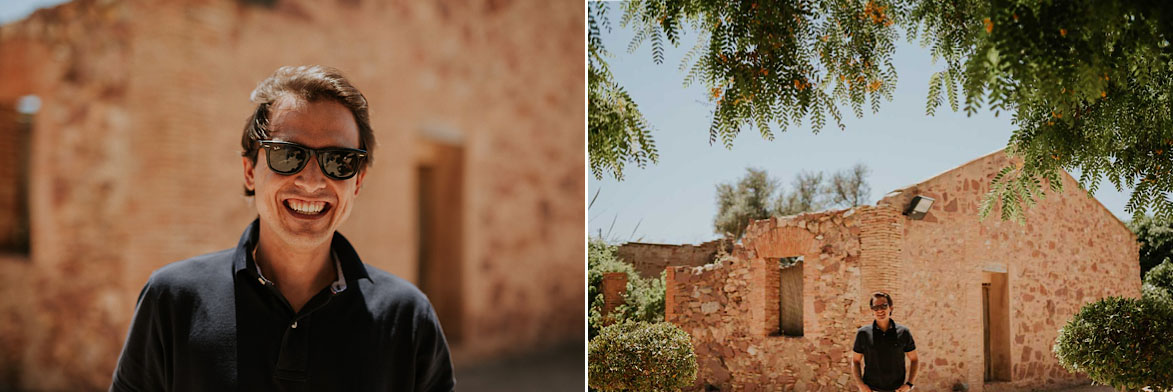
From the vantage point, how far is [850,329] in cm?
386

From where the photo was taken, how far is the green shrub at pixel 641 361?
3.87 meters

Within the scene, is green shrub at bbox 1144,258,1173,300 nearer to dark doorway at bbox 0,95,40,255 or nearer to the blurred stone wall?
the blurred stone wall

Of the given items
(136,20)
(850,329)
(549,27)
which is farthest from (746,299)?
(136,20)

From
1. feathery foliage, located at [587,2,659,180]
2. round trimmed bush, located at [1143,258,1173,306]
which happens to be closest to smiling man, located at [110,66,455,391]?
feathery foliage, located at [587,2,659,180]

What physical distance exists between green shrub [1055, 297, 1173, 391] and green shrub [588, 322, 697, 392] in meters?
1.86

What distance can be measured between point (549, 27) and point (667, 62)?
69cm

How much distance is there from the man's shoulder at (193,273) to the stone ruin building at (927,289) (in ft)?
10.0

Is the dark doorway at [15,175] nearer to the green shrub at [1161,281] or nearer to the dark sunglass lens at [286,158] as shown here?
the dark sunglass lens at [286,158]

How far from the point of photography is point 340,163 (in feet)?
4.83

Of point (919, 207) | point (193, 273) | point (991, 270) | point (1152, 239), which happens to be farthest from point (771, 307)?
point (193, 273)

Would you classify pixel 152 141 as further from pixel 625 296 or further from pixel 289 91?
pixel 625 296

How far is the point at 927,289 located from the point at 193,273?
3519mm

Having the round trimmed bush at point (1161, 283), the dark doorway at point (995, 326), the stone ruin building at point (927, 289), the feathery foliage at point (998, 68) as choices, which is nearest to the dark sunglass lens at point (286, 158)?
the feathery foliage at point (998, 68)

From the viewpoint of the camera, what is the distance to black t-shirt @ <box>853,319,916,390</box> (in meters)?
3.18
